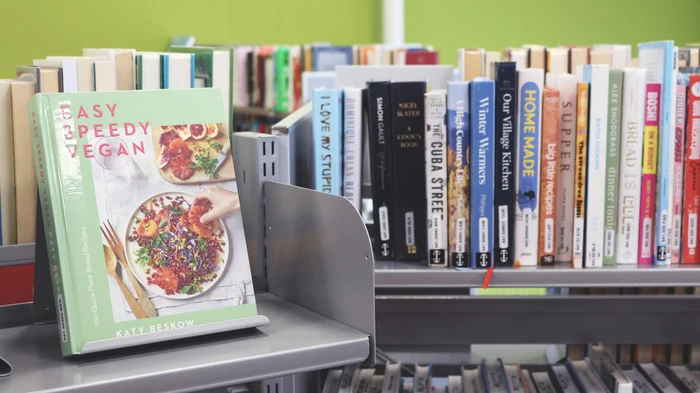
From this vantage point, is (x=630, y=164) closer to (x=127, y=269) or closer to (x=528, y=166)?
(x=528, y=166)

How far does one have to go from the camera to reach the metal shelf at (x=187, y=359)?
3.69 feet

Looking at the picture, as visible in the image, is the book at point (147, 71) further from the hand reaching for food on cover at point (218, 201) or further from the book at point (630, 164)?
the book at point (630, 164)

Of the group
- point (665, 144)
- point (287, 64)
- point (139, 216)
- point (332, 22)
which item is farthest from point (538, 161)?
point (332, 22)

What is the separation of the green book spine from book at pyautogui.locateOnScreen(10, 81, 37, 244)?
174 millimetres

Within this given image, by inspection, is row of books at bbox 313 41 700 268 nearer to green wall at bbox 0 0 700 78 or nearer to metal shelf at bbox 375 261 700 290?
metal shelf at bbox 375 261 700 290

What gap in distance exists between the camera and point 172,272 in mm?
1258

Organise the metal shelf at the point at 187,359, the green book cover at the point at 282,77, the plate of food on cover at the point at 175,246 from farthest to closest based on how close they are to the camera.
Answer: the green book cover at the point at 282,77, the plate of food on cover at the point at 175,246, the metal shelf at the point at 187,359

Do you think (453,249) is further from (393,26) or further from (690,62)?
(393,26)

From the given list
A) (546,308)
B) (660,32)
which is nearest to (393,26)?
(660,32)

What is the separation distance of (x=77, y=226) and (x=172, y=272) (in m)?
0.16

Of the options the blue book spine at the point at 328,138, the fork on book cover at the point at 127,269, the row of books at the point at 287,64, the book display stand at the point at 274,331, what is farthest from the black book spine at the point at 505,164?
the row of books at the point at 287,64

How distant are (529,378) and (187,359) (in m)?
0.96

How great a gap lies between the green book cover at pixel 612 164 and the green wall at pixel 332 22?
4.13 meters

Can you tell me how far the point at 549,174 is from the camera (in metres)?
1.69
